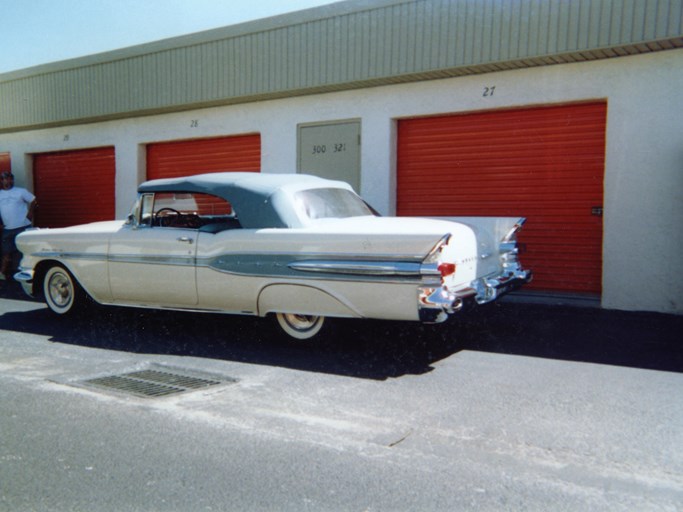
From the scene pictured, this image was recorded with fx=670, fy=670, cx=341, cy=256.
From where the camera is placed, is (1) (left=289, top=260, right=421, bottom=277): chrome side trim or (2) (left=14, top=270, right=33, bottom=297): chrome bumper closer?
(1) (left=289, top=260, right=421, bottom=277): chrome side trim

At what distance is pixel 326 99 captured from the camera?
34.9 ft

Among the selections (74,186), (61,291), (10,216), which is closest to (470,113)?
(61,291)

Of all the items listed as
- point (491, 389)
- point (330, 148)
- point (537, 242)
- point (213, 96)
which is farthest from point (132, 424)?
point (213, 96)

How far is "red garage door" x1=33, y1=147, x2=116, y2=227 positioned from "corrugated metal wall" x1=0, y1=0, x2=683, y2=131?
0.86 meters

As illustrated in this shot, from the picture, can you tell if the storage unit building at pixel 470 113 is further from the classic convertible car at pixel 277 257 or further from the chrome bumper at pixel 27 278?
the chrome bumper at pixel 27 278

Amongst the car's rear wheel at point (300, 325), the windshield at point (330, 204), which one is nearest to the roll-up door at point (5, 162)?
the windshield at point (330, 204)

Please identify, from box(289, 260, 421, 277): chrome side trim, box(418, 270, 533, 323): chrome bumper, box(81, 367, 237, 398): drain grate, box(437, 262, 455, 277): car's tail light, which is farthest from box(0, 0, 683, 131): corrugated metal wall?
box(81, 367, 237, 398): drain grate

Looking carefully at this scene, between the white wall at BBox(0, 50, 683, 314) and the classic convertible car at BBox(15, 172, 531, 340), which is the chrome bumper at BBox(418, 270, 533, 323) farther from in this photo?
the white wall at BBox(0, 50, 683, 314)

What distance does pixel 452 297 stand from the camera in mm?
5137

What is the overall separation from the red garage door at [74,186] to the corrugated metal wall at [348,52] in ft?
2.82

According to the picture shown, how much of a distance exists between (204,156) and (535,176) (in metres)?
6.20

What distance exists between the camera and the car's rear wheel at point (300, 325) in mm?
5918

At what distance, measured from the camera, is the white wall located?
7.96 metres

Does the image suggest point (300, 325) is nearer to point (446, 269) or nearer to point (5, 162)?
point (446, 269)
